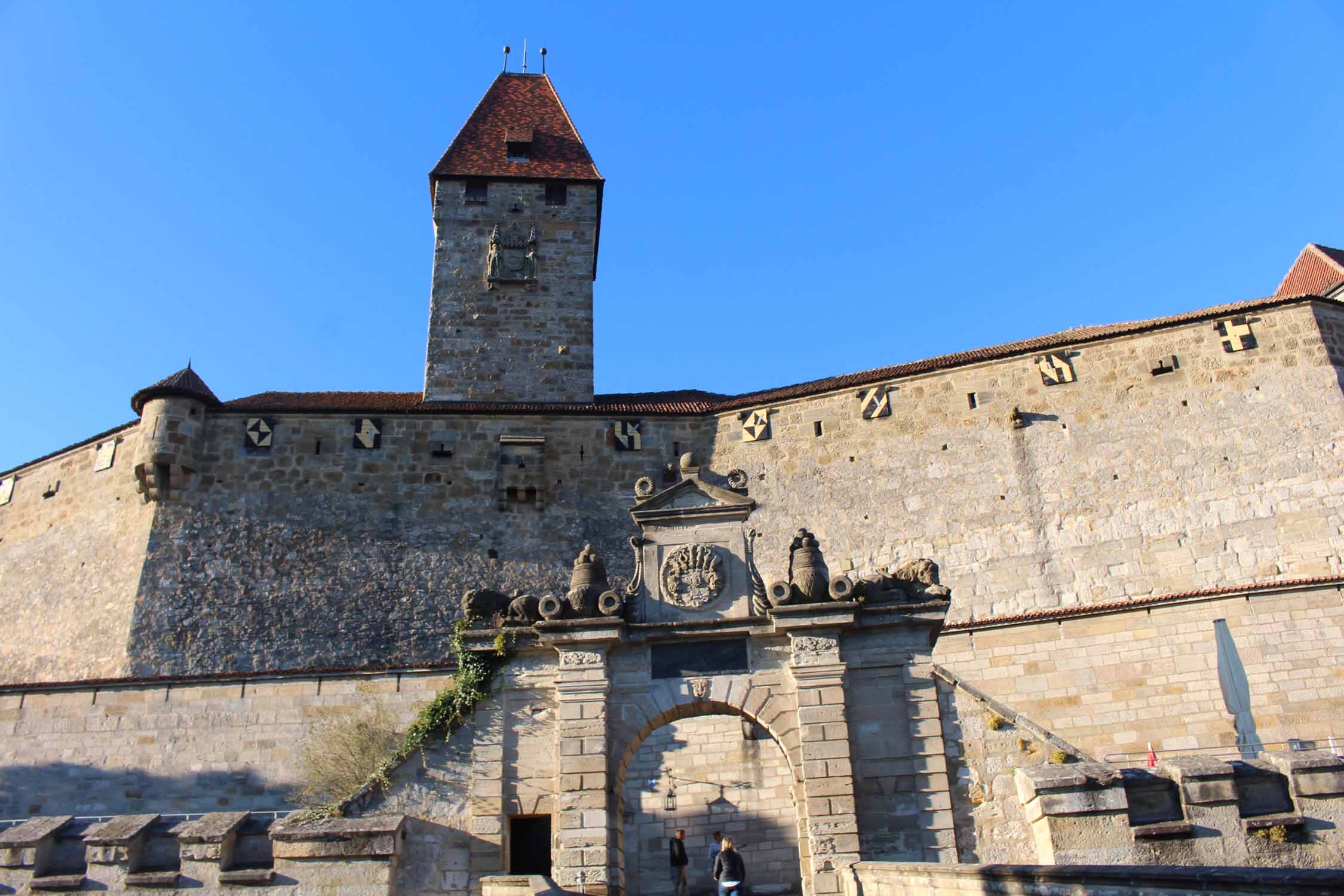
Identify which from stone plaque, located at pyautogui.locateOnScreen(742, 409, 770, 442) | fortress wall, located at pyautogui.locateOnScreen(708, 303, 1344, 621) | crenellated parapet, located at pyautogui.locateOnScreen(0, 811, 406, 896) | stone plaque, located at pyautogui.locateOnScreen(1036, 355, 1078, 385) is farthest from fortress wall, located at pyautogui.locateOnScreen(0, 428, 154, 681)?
stone plaque, located at pyautogui.locateOnScreen(1036, 355, 1078, 385)

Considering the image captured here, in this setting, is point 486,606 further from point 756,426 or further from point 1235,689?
point 756,426

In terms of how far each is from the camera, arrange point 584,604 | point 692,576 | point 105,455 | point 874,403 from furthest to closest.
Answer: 1. point 105,455
2. point 874,403
3. point 692,576
4. point 584,604

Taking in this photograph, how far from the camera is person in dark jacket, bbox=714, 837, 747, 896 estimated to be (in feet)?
36.6

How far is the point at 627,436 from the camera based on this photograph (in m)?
24.9

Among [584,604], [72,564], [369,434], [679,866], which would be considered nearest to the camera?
[584,604]

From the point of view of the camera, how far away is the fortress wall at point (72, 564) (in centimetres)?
2255

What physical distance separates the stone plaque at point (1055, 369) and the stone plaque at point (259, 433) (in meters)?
16.6

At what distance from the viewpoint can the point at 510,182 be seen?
32.8m

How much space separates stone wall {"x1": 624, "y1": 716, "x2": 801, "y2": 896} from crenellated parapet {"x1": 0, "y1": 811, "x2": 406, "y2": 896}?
211 inches

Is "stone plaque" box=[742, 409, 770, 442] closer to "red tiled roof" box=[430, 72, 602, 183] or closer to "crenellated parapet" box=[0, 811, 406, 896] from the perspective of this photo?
"red tiled roof" box=[430, 72, 602, 183]

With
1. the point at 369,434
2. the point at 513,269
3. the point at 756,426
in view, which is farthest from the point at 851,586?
the point at 513,269

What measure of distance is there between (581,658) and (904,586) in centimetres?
344

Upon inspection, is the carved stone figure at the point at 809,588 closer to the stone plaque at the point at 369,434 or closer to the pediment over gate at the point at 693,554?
the pediment over gate at the point at 693,554

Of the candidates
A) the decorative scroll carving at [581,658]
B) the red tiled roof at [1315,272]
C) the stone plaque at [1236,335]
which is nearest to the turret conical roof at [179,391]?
the decorative scroll carving at [581,658]
